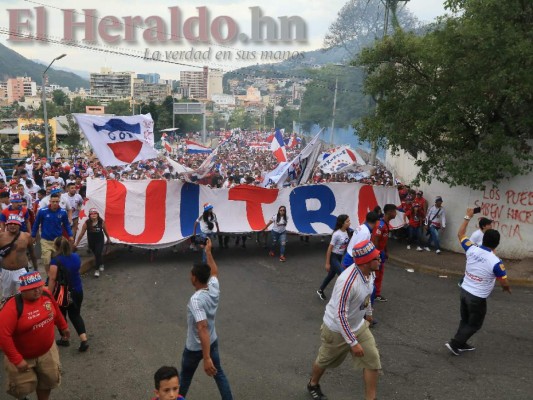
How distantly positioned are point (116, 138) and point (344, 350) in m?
8.40

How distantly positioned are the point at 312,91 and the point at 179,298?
2667 inches

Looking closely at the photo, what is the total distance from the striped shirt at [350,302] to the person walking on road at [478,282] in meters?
1.99

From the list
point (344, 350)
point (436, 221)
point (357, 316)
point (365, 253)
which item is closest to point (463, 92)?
point (436, 221)

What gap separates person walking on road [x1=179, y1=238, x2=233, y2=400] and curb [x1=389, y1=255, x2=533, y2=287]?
21.9 feet

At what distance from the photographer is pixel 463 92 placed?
31.7ft

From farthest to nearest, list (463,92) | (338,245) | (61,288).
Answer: (463,92)
(338,245)
(61,288)

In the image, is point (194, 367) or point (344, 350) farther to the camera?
point (344, 350)

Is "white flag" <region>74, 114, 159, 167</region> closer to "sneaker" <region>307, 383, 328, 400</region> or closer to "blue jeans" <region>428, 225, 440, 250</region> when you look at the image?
"blue jeans" <region>428, 225, 440, 250</region>

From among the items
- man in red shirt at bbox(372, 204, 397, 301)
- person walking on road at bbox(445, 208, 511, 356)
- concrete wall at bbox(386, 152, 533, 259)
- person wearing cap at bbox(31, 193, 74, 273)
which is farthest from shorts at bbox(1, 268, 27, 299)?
concrete wall at bbox(386, 152, 533, 259)

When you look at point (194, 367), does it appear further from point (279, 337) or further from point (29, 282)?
point (279, 337)

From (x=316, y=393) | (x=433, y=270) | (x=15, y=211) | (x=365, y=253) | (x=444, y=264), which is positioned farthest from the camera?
(x=444, y=264)

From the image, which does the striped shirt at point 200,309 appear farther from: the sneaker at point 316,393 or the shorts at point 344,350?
the sneaker at point 316,393

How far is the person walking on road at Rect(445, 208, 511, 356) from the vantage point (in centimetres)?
567

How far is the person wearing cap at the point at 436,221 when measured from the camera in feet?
36.1
